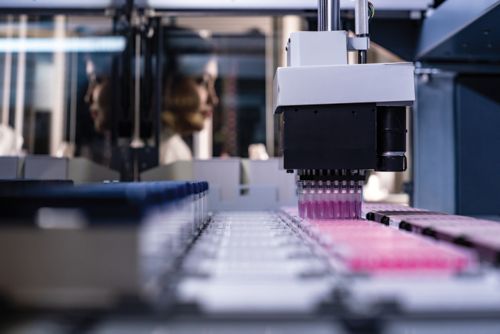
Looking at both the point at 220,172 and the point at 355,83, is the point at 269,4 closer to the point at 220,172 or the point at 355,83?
the point at 220,172

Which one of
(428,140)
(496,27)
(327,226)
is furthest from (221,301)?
(428,140)

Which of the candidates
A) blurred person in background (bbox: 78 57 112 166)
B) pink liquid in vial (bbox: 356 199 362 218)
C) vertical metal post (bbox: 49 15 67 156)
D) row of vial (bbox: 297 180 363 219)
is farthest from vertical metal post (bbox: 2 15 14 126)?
pink liquid in vial (bbox: 356 199 362 218)

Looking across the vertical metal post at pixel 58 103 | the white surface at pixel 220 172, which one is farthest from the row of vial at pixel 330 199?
the vertical metal post at pixel 58 103

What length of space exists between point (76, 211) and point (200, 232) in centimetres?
66

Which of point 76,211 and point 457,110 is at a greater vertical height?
point 457,110

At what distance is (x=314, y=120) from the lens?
1.33m

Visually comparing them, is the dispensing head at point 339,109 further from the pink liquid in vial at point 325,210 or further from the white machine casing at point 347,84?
the pink liquid in vial at point 325,210

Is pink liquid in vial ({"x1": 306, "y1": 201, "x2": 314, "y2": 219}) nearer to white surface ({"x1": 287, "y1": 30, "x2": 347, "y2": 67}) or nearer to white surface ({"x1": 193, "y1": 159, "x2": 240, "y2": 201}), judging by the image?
white surface ({"x1": 287, "y1": 30, "x2": 347, "y2": 67})

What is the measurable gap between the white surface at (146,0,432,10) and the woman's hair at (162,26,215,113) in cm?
64

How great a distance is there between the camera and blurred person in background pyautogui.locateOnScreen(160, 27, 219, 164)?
10.5ft

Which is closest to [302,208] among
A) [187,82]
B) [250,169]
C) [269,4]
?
[250,169]

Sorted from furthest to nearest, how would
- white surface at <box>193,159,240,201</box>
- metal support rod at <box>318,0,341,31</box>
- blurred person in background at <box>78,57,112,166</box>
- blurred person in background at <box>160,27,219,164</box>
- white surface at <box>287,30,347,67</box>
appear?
blurred person in background at <box>160,27,219,164</box>
blurred person in background at <box>78,57,112,166</box>
white surface at <box>193,159,240,201</box>
metal support rod at <box>318,0,341,31</box>
white surface at <box>287,30,347,67</box>

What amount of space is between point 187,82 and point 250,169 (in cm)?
112

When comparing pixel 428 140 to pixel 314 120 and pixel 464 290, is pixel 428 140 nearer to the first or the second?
pixel 314 120
